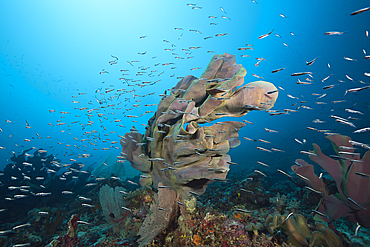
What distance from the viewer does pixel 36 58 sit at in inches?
3007

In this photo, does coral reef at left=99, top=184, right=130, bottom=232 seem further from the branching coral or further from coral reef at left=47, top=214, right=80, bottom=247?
the branching coral

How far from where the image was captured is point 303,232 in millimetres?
2828

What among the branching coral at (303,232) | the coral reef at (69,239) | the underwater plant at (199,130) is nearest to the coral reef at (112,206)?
the coral reef at (69,239)

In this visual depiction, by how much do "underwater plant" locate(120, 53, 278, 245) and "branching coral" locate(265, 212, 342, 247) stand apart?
6.10ft

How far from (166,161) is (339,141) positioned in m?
4.28

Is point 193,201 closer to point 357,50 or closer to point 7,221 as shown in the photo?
point 7,221

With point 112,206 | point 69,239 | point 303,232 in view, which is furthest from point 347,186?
point 69,239

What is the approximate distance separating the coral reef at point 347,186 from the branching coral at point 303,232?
0.77 m

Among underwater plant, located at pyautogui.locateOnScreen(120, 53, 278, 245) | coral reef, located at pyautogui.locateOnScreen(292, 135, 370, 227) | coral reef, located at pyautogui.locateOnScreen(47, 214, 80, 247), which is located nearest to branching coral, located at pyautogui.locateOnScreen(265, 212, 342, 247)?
coral reef, located at pyautogui.locateOnScreen(292, 135, 370, 227)

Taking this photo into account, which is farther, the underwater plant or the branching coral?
the branching coral

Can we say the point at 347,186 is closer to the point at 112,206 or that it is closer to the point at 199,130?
the point at 199,130

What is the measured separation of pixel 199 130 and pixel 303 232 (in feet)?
9.90

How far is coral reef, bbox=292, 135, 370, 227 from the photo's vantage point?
3090mm

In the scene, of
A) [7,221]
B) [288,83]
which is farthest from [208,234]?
[288,83]
